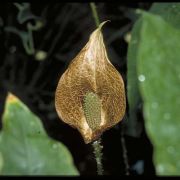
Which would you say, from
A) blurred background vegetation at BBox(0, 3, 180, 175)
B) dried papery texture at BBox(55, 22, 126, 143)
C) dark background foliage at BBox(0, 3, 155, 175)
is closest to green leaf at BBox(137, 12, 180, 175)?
blurred background vegetation at BBox(0, 3, 180, 175)

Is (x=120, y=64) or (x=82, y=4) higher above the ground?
(x=82, y=4)

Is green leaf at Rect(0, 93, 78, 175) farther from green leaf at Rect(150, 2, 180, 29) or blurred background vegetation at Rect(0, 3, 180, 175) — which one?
green leaf at Rect(150, 2, 180, 29)

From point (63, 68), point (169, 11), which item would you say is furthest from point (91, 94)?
point (63, 68)

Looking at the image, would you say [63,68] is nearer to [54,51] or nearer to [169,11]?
[54,51]

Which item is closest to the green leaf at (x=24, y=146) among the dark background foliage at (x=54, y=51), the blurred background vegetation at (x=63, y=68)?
the blurred background vegetation at (x=63, y=68)

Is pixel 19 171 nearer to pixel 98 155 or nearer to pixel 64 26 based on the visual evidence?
pixel 98 155

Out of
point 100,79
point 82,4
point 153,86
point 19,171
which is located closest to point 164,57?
point 153,86
